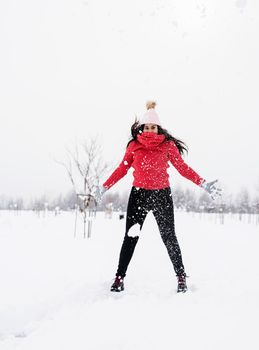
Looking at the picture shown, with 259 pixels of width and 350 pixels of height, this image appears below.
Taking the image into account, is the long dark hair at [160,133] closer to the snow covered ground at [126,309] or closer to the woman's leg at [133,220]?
the woman's leg at [133,220]

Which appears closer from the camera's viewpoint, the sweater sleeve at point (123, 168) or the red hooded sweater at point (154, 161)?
the red hooded sweater at point (154, 161)

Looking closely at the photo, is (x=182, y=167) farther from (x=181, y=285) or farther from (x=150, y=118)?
(x=181, y=285)

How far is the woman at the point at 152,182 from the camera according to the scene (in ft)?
11.0

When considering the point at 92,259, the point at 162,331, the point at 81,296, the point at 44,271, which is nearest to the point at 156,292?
the point at 81,296

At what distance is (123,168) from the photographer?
372cm

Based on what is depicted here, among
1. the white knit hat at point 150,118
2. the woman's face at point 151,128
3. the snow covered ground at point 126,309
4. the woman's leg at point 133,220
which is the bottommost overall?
the snow covered ground at point 126,309

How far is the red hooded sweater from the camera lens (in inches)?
135

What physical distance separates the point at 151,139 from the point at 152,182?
1.35 feet

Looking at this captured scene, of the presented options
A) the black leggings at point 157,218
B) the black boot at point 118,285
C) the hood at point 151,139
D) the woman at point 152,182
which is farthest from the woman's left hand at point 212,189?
the black boot at point 118,285

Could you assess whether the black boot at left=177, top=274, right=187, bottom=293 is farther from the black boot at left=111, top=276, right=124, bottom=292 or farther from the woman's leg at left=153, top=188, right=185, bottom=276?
the black boot at left=111, top=276, right=124, bottom=292

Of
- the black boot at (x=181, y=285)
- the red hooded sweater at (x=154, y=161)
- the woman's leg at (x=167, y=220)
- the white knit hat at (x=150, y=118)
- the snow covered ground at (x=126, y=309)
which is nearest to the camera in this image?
the snow covered ground at (x=126, y=309)

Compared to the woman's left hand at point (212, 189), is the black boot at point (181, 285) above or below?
below

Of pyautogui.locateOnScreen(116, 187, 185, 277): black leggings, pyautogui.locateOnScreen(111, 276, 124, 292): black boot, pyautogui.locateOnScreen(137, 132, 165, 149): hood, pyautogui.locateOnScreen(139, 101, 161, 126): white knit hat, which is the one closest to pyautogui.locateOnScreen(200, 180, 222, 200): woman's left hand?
pyautogui.locateOnScreen(116, 187, 185, 277): black leggings

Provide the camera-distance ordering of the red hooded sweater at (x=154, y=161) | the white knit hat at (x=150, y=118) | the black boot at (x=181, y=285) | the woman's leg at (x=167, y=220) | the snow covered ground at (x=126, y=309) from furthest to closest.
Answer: the white knit hat at (x=150, y=118) → the red hooded sweater at (x=154, y=161) → the woman's leg at (x=167, y=220) → the black boot at (x=181, y=285) → the snow covered ground at (x=126, y=309)
